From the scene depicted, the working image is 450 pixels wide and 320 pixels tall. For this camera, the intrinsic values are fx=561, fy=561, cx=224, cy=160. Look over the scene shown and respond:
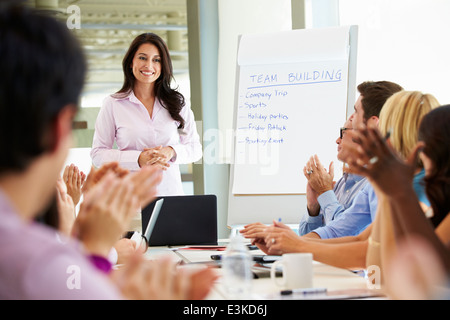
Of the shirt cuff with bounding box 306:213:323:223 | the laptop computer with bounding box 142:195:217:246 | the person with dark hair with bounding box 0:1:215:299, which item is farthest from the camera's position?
the shirt cuff with bounding box 306:213:323:223

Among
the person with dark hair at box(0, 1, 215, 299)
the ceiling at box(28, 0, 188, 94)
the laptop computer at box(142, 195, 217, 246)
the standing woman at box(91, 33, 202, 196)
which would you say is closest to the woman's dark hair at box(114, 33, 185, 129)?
the standing woman at box(91, 33, 202, 196)

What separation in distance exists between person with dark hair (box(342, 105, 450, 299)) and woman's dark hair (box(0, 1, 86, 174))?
701 millimetres

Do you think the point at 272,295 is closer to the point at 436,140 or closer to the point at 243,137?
the point at 436,140

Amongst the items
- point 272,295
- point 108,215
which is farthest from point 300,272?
point 108,215

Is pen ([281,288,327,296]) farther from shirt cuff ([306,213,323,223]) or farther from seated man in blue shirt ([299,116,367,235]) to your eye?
shirt cuff ([306,213,323,223])

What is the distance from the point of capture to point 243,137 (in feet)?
13.6

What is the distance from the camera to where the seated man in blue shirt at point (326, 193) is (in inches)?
103

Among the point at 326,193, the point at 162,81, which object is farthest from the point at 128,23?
the point at 326,193

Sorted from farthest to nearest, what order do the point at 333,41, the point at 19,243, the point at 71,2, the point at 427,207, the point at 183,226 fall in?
the point at 71,2 < the point at 333,41 < the point at 183,226 < the point at 427,207 < the point at 19,243

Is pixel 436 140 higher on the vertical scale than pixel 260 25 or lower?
lower

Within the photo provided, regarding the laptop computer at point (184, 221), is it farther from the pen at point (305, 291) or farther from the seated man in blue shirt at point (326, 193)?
the pen at point (305, 291)

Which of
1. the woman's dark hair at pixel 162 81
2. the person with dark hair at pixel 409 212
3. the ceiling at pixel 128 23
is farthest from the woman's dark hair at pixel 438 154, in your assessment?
the ceiling at pixel 128 23

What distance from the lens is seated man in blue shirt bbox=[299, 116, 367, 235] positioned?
2.62 meters

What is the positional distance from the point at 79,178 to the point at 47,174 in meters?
1.67
